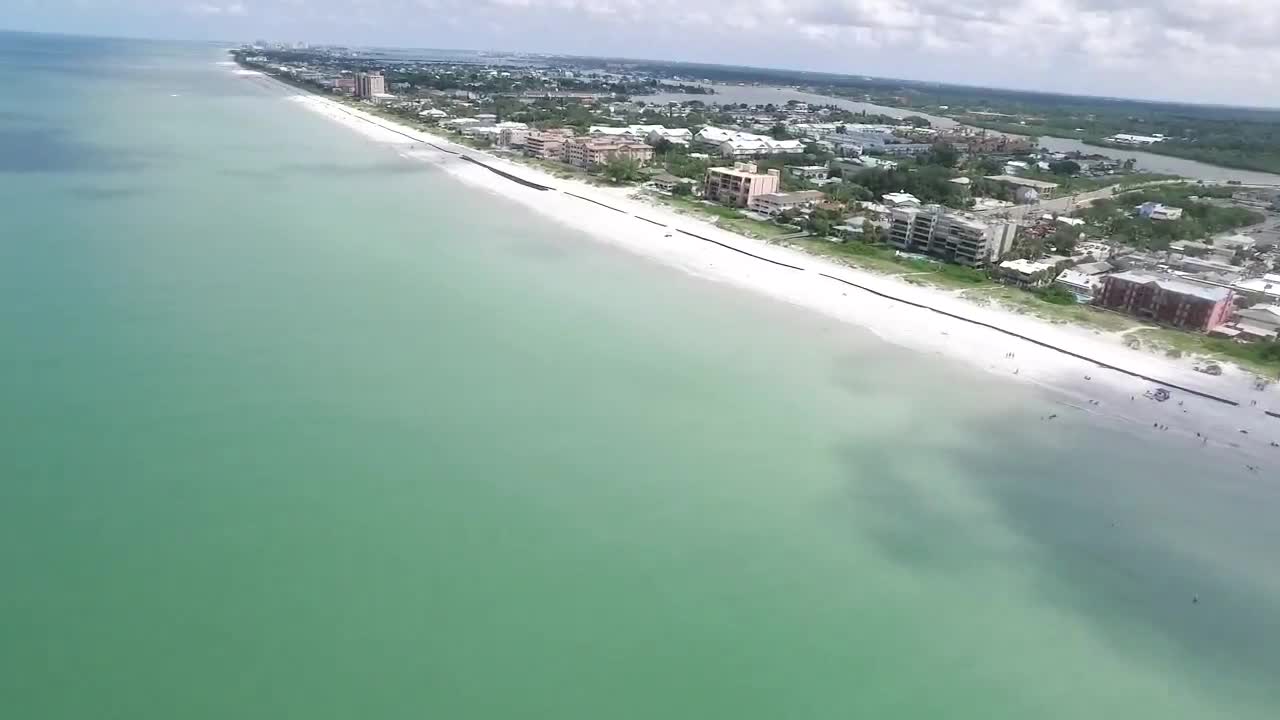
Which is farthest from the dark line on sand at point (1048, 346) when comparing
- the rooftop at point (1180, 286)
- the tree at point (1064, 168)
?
the tree at point (1064, 168)

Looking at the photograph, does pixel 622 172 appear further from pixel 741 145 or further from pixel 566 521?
pixel 566 521

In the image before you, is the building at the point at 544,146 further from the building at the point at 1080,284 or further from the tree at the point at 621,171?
A: the building at the point at 1080,284

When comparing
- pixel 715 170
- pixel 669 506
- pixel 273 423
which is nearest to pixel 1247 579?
pixel 669 506

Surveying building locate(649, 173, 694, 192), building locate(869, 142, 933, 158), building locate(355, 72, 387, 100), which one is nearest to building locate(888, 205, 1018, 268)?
building locate(649, 173, 694, 192)

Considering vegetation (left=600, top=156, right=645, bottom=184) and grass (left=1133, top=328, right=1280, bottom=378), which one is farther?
vegetation (left=600, top=156, right=645, bottom=184)

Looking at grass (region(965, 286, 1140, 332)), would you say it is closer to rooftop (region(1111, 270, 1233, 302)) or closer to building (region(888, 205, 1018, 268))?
rooftop (region(1111, 270, 1233, 302))

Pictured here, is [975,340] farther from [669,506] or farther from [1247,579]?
[669,506]
